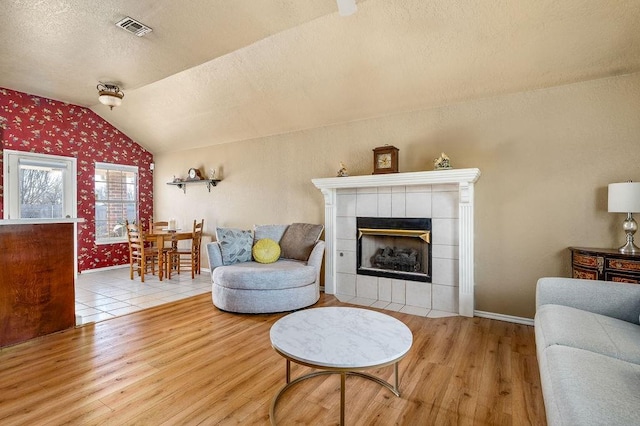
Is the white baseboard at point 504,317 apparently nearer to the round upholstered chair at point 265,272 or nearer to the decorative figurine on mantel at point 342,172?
the round upholstered chair at point 265,272

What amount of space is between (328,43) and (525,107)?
2.07m

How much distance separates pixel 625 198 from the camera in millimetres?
2480

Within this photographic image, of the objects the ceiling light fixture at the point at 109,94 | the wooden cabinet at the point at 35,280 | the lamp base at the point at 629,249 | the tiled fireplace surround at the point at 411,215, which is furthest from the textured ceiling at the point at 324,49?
the wooden cabinet at the point at 35,280

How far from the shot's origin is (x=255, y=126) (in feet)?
15.9

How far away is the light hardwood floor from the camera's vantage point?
5.61 feet

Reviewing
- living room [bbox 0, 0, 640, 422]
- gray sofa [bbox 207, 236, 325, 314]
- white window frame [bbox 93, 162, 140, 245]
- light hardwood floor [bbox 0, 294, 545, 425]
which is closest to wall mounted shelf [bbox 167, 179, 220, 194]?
white window frame [bbox 93, 162, 140, 245]

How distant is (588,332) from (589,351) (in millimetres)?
213

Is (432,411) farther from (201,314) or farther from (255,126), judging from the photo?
(255,126)

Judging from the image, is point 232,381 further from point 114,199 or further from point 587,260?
point 114,199

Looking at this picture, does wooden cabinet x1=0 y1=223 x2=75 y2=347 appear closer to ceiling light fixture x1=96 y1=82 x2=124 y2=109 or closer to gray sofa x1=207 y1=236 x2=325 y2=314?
gray sofa x1=207 y1=236 x2=325 y2=314

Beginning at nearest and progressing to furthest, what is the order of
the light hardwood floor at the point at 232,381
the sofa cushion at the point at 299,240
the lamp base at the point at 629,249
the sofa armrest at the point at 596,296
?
1. the light hardwood floor at the point at 232,381
2. the sofa armrest at the point at 596,296
3. the lamp base at the point at 629,249
4. the sofa cushion at the point at 299,240

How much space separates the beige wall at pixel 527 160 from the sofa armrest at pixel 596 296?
1048 millimetres

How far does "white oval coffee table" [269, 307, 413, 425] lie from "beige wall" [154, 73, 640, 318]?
1960mm

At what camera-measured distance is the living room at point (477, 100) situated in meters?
2.60
